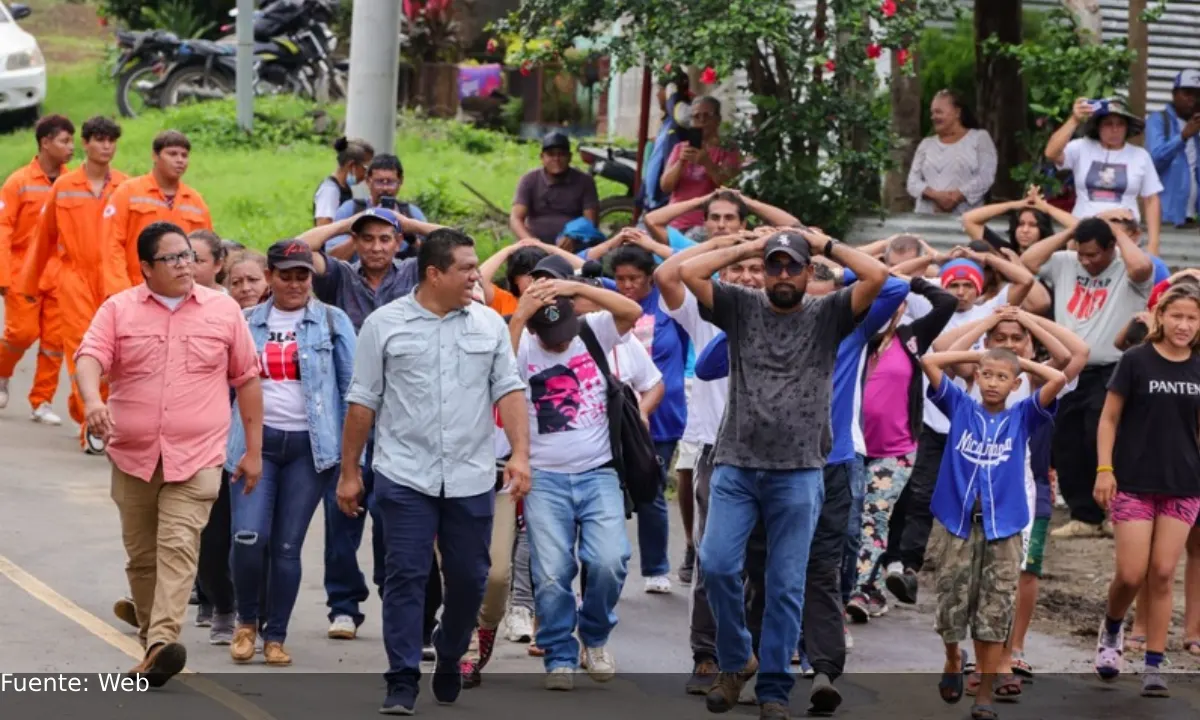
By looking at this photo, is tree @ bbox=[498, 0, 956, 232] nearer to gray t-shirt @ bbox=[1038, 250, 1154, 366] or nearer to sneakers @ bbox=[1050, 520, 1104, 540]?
gray t-shirt @ bbox=[1038, 250, 1154, 366]

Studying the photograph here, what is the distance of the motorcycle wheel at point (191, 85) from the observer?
27.5 m

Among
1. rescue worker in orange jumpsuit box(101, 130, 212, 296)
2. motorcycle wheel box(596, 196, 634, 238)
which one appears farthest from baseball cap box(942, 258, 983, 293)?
motorcycle wheel box(596, 196, 634, 238)

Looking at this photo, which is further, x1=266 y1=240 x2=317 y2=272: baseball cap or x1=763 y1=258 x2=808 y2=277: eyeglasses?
x1=266 y1=240 x2=317 y2=272: baseball cap

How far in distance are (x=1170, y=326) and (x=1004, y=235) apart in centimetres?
724

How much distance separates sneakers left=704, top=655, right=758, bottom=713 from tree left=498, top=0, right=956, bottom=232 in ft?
23.1

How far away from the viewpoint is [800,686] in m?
9.79

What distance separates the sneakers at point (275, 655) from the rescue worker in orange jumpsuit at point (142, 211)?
3862 mm

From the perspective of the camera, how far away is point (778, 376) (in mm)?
9039

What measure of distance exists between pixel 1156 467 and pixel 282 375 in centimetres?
402

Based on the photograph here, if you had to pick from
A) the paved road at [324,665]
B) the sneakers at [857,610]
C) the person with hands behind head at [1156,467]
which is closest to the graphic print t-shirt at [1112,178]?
the paved road at [324,665]

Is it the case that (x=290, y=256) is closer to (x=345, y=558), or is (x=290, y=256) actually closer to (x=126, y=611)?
(x=345, y=558)

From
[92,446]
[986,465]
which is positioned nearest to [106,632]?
[986,465]

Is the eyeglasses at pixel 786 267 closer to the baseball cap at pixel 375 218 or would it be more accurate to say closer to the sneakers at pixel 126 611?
the baseball cap at pixel 375 218

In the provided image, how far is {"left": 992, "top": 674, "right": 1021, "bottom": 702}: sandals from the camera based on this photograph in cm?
968
